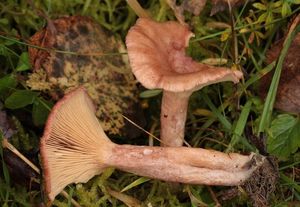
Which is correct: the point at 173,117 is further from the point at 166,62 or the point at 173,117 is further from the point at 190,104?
the point at 190,104

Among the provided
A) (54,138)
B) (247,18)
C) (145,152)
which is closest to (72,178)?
(54,138)

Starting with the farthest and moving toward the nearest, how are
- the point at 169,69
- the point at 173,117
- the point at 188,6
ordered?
the point at 188,6 < the point at 173,117 < the point at 169,69

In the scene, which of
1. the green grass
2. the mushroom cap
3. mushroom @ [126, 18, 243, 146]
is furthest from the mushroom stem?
the green grass

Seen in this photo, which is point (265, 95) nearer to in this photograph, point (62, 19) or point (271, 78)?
point (271, 78)

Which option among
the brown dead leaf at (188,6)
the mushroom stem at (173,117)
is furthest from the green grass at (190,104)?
the mushroom stem at (173,117)

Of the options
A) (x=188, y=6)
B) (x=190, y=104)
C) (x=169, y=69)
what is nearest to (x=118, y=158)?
(x=169, y=69)

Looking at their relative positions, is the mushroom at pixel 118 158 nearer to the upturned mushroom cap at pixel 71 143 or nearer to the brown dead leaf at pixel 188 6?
the upturned mushroom cap at pixel 71 143
